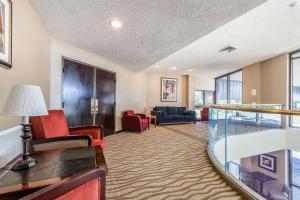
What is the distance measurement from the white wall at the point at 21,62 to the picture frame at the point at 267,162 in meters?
6.70

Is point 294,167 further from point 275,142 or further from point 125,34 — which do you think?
point 125,34

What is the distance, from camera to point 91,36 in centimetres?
345

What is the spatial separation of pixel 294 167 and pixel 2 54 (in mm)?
6871

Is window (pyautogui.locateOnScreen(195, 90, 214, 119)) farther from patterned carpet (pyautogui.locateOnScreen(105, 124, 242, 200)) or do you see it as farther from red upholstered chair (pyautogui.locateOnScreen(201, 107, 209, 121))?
patterned carpet (pyautogui.locateOnScreen(105, 124, 242, 200))

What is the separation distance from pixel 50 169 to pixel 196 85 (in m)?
9.33

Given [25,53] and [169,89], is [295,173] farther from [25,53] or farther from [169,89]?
[25,53]

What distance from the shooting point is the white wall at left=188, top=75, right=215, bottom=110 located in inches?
373

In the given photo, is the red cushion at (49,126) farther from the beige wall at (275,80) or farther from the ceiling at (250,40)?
the beige wall at (275,80)

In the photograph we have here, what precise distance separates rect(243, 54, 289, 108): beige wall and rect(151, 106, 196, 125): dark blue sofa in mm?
2577

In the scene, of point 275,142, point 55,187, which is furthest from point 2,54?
point 275,142

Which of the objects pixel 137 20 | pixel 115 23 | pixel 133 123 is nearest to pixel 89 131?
pixel 115 23

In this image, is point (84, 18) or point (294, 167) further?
point (294, 167)

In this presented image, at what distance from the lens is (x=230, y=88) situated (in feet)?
30.8

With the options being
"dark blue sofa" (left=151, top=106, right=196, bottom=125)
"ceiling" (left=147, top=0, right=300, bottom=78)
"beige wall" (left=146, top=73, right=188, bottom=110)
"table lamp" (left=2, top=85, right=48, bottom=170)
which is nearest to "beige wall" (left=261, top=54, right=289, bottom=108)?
"ceiling" (left=147, top=0, right=300, bottom=78)
